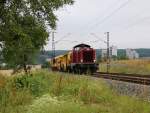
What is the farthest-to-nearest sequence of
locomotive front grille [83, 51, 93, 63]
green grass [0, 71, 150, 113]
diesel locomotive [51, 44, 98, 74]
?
locomotive front grille [83, 51, 93, 63] < diesel locomotive [51, 44, 98, 74] < green grass [0, 71, 150, 113]

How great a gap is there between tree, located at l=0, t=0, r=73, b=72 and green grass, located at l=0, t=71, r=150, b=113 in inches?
295

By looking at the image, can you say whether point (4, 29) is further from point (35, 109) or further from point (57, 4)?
point (35, 109)

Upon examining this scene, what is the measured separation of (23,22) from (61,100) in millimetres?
13666

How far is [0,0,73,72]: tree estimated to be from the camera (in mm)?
25938

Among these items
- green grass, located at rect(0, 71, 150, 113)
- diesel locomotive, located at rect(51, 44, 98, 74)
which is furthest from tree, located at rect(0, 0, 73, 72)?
diesel locomotive, located at rect(51, 44, 98, 74)

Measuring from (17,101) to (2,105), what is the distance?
628 millimetres

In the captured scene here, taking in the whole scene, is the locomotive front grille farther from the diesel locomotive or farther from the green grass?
the green grass

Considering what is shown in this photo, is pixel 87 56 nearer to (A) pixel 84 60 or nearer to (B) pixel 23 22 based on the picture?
(A) pixel 84 60

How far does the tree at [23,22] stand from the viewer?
1021 inches

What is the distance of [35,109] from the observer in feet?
42.1

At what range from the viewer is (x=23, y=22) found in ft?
90.6

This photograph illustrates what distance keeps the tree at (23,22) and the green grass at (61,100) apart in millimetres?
7502

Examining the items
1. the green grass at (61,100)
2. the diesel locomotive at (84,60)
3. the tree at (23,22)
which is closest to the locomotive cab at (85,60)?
the diesel locomotive at (84,60)

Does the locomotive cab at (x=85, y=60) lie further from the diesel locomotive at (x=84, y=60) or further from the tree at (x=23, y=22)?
the tree at (x=23, y=22)
